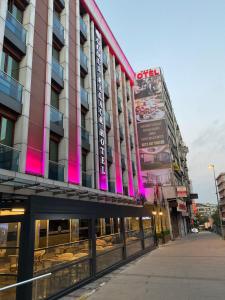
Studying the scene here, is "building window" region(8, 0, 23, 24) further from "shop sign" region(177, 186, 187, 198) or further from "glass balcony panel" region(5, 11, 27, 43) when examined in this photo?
"shop sign" region(177, 186, 187, 198)

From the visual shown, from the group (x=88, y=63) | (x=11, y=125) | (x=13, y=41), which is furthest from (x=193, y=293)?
(x=88, y=63)

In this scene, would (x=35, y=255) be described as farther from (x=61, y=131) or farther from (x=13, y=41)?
(x=13, y=41)

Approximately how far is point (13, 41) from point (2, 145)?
6134mm

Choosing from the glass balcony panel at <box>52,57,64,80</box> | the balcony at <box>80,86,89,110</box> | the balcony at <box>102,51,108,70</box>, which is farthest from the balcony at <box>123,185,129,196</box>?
the glass balcony panel at <box>52,57,64,80</box>

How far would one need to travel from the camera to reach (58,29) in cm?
2014

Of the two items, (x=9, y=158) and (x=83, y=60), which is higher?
(x=83, y=60)

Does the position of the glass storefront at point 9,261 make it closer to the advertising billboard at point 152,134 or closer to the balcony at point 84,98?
the balcony at point 84,98

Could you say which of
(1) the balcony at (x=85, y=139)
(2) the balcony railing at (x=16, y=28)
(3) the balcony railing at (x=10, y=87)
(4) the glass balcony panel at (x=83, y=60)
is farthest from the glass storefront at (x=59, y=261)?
(4) the glass balcony panel at (x=83, y=60)

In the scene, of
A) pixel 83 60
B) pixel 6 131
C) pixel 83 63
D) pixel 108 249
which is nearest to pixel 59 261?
pixel 108 249

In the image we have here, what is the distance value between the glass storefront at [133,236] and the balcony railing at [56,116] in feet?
28.4

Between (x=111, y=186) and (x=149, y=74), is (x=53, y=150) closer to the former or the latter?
(x=111, y=186)

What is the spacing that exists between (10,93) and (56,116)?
13.9 ft

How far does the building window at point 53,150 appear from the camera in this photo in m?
17.5

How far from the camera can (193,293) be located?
9562 millimetres
